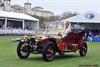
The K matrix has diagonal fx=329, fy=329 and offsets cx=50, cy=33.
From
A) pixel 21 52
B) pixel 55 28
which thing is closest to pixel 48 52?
pixel 21 52

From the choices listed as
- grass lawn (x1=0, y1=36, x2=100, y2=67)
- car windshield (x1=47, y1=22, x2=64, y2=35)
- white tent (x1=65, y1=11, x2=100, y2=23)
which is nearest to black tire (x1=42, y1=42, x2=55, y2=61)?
grass lawn (x1=0, y1=36, x2=100, y2=67)

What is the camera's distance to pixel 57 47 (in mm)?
13250

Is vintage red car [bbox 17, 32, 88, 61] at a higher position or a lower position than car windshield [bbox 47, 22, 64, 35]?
lower

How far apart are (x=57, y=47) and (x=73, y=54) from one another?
2.94m

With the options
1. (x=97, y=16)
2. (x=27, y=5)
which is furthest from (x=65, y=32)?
(x=27, y=5)

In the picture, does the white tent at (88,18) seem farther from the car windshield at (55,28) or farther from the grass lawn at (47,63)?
the car windshield at (55,28)

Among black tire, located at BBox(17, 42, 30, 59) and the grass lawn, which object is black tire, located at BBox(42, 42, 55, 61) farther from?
black tire, located at BBox(17, 42, 30, 59)

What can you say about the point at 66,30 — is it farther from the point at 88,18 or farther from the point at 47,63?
the point at 88,18

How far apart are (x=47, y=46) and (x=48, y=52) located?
231 mm

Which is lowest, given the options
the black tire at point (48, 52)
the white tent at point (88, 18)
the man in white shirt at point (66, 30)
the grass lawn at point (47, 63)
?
the white tent at point (88, 18)

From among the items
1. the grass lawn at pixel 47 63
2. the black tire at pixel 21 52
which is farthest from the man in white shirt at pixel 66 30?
the black tire at pixel 21 52

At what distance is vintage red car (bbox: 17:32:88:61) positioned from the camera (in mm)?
12594

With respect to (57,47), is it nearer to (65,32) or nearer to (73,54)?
(65,32)

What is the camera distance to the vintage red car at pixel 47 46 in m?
12.6
